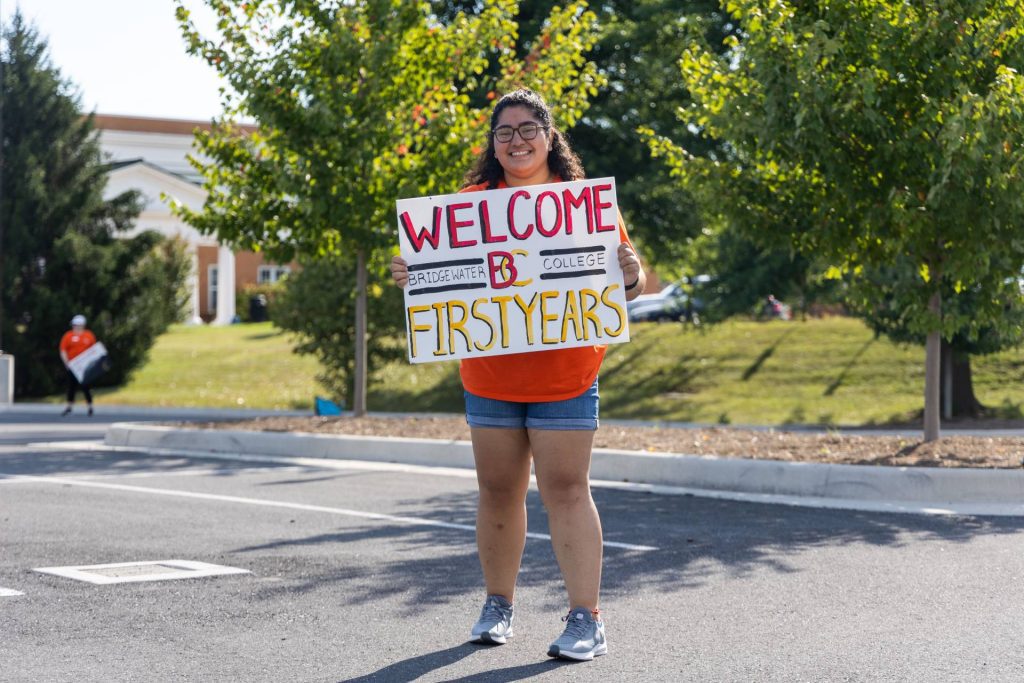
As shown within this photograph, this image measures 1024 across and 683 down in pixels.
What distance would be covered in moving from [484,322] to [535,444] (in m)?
0.54

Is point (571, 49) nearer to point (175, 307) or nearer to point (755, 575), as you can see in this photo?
point (755, 575)

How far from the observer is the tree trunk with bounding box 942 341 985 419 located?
2239 cm

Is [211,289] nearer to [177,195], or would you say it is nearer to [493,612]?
[177,195]

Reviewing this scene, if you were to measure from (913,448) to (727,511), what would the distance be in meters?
3.04

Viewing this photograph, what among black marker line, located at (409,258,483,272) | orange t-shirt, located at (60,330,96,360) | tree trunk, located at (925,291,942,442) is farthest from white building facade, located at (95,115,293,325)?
black marker line, located at (409,258,483,272)

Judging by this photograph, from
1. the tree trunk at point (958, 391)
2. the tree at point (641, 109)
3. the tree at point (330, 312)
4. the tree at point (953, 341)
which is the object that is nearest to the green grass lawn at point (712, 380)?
the tree trunk at point (958, 391)

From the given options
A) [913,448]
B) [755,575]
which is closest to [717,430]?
[913,448]

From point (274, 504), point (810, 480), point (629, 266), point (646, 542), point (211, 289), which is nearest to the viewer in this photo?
point (629, 266)

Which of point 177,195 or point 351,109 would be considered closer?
point 351,109

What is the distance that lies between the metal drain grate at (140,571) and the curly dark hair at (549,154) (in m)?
2.65

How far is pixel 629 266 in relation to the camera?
217 inches

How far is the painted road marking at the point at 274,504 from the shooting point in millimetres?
8739

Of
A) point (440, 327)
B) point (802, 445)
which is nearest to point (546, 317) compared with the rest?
point (440, 327)

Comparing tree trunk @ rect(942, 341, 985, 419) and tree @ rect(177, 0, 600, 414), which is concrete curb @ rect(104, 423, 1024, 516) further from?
tree trunk @ rect(942, 341, 985, 419)
